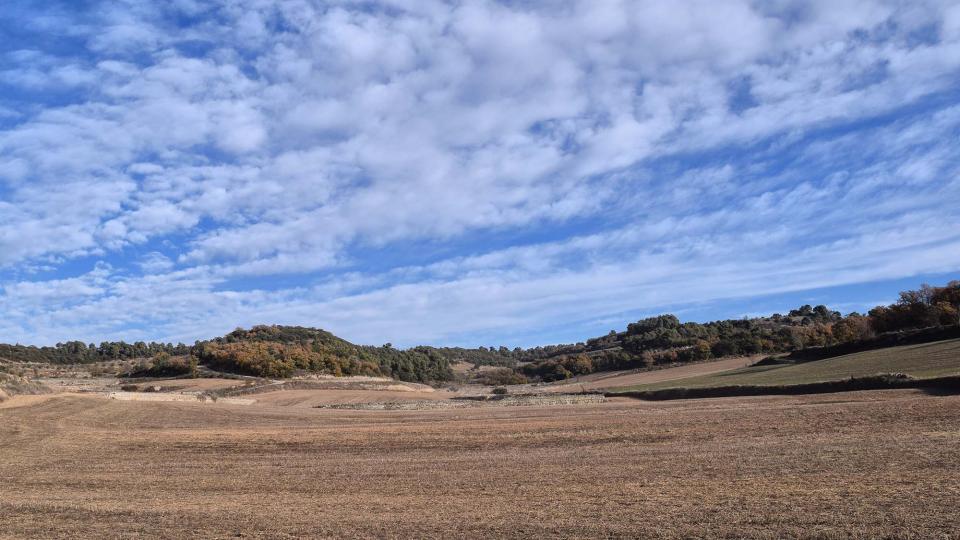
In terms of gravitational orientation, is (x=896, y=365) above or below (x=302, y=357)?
below

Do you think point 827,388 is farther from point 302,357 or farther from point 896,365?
point 302,357

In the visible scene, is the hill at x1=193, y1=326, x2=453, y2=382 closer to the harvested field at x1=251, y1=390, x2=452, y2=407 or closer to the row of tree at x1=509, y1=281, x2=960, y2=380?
the harvested field at x1=251, y1=390, x2=452, y2=407

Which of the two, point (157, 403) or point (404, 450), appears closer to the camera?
point (404, 450)

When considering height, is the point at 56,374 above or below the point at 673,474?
above

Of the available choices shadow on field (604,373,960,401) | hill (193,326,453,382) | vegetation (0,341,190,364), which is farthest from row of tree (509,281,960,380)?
vegetation (0,341,190,364)

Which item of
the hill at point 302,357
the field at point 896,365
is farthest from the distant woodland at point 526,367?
the field at point 896,365

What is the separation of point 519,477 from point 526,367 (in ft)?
397

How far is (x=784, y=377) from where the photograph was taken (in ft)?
155

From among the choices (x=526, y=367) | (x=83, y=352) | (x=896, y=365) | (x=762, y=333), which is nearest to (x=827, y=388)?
(x=896, y=365)

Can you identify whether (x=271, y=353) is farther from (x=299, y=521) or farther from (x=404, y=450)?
(x=299, y=521)

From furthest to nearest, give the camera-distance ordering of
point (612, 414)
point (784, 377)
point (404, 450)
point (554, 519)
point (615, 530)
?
point (784, 377)
point (612, 414)
point (404, 450)
point (554, 519)
point (615, 530)

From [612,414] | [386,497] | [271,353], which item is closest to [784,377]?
[612,414]

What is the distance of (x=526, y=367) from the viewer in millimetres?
136375

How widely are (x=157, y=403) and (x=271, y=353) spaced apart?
50.5m
